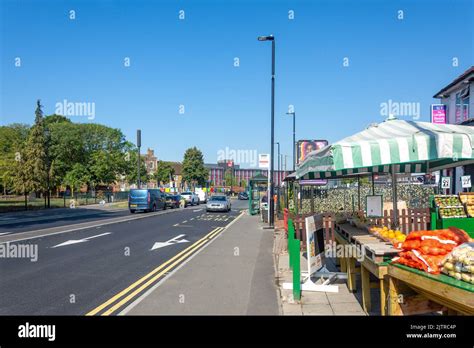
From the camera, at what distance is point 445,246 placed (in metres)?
5.09

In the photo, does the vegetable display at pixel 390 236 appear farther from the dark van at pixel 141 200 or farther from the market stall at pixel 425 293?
the dark van at pixel 141 200

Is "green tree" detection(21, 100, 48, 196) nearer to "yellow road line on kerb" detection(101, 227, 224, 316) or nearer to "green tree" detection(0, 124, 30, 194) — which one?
"green tree" detection(0, 124, 30, 194)

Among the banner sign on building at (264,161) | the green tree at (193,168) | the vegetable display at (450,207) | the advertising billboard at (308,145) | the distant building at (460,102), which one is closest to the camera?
the vegetable display at (450,207)

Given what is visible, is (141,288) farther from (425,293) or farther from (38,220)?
(38,220)

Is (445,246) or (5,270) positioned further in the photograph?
(5,270)

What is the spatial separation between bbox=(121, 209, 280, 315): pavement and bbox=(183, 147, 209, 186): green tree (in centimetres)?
9676

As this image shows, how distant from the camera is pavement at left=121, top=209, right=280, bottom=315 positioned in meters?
6.95

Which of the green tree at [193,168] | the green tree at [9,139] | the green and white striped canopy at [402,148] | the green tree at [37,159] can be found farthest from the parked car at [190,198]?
the green tree at [193,168]

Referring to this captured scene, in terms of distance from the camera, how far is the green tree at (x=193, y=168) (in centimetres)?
10994

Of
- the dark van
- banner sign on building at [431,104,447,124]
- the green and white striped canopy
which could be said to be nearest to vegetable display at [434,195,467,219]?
the green and white striped canopy

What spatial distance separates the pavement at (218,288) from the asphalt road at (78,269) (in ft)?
1.76

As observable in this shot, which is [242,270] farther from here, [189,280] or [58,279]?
[58,279]
